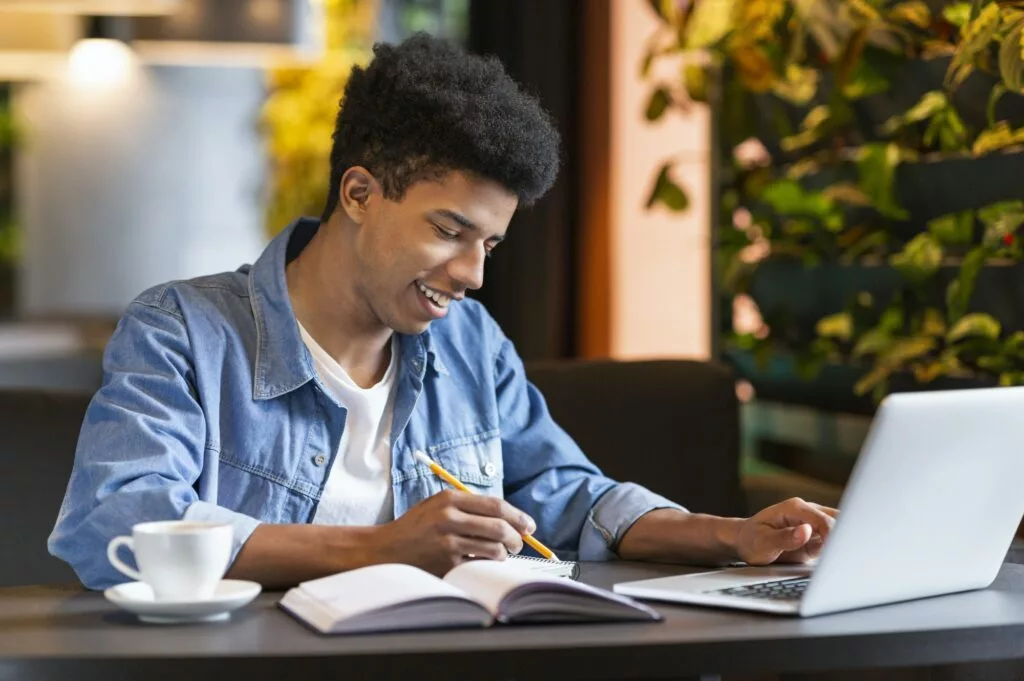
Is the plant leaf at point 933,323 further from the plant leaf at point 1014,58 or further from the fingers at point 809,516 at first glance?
the fingers at point 809,516

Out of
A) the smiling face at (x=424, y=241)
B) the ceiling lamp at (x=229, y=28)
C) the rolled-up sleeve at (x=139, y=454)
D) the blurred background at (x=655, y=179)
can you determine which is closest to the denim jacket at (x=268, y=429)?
the rolled-up sleeve at (x=139, y=454)

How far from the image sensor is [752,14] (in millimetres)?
2719

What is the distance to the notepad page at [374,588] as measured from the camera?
123 cm

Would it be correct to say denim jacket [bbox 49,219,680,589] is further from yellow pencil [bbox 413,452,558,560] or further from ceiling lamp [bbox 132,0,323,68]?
ceiling lamp [bbox 132,0,323,68]

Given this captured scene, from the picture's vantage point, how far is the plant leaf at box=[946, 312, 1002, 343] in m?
2.22

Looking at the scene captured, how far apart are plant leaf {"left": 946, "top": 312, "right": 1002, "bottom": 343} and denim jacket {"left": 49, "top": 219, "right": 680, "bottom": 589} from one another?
2.19 ft

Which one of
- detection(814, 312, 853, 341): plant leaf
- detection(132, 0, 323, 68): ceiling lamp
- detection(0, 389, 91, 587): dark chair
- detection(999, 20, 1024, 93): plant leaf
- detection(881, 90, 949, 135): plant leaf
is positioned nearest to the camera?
detection(999, 20, 1024, 93): plant leaf

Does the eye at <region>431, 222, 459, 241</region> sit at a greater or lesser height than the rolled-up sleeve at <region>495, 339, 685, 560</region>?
greater

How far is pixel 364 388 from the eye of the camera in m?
1.82

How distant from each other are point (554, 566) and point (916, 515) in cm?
40

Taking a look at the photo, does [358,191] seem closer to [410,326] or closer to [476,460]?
[410,326]

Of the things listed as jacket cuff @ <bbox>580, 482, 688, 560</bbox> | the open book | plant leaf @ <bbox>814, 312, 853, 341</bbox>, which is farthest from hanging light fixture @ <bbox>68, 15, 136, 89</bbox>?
the open book

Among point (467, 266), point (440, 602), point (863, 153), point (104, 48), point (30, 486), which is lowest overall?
point (30, 486)

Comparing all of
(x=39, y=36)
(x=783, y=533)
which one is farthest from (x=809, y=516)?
(x=39, y=36)
